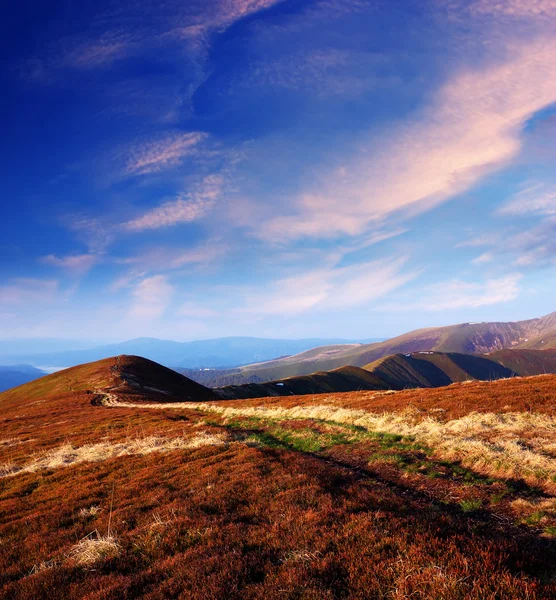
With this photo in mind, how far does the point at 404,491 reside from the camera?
452 inches

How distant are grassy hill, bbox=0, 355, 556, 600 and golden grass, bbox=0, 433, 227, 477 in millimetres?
190

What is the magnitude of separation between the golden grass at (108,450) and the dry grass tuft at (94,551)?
441 inches

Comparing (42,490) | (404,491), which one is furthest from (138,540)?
(42,490)

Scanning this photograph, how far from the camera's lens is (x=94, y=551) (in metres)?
8.39

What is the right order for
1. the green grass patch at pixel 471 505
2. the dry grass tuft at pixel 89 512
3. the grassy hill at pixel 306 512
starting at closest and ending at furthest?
the grassy hill at pixel 306 512 < the green grass patch at pixel 471 505 < the dry grass tuft at pixel 89 512

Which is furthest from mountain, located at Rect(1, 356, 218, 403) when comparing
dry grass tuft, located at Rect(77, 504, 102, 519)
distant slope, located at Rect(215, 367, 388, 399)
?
dry grass tuft, located at Rect(77, 504, 102, 519)

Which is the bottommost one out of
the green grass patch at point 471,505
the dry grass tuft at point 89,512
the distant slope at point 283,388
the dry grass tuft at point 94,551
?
the distant slope at point 283,388

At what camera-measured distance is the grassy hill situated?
591 cm

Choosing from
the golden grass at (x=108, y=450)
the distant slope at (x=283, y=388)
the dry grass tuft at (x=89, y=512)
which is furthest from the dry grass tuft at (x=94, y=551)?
the distant slope at (x=283, y=388)

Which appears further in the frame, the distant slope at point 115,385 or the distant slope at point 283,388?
the distant slope at point 283,388

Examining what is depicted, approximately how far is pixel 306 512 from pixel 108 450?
20099 mm

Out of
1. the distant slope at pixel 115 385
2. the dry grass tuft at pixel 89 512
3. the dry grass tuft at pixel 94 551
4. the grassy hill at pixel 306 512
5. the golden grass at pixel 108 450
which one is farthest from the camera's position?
the distant slope at pixel 115 385

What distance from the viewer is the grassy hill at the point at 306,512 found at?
5.91 meters

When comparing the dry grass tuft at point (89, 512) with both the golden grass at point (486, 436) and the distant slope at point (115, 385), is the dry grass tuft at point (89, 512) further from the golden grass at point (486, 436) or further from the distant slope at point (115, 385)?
the distant slope at point (115, 385)
